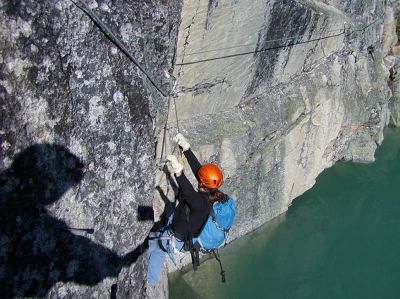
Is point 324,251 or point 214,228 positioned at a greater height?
point 324,251

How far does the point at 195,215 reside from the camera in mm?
4441

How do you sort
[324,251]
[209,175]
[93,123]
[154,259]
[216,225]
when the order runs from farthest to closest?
[324,251] < [154,259] < [216,225] < [209,175] < [93,123]

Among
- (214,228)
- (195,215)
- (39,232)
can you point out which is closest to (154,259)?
(214,228)

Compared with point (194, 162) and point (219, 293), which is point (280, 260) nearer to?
point (219, 293)

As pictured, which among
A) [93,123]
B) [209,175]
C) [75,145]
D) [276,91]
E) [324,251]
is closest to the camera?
[75,145]

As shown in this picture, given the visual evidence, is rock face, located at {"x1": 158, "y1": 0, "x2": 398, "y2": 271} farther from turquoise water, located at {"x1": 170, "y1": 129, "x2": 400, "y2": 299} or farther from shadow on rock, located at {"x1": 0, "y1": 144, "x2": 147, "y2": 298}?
shadow on rock, located at {"x1": 0, "y1": 144, "x2": 147, "y2": 298}

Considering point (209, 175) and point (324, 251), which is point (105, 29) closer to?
point (209, 175)

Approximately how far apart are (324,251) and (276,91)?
3.11 m

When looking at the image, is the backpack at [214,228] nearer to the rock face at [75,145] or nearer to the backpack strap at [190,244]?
the backpack strap at [190,244]

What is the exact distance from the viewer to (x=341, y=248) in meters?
9.16

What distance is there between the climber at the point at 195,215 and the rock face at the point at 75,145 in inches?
17.1

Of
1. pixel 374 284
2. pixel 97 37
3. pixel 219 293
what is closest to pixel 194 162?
pixel 97 37

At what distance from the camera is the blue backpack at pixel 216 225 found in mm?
4641

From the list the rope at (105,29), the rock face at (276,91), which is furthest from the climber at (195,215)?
the rock face at (276,91)
